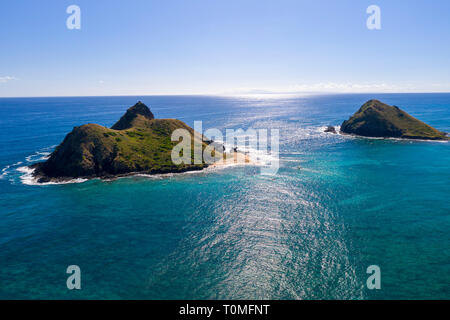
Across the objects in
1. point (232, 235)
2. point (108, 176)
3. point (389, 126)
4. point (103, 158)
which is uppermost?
point (389, 126)

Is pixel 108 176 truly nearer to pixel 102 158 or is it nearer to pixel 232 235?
pixel 102 158

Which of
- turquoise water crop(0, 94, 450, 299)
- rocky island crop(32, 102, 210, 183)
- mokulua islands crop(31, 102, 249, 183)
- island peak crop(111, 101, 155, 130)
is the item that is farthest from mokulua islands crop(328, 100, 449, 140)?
island peak crop(111, 101, 155, 130)

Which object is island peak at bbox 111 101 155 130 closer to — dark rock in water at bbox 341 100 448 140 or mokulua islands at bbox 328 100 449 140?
mokulua islands at bbox 328 100 449 140

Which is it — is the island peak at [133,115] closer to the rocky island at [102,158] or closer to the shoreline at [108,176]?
the rocky island at [102,158]

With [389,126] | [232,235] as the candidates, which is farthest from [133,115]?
[389,126]

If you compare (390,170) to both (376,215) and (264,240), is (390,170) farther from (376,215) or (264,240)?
(264,240)
